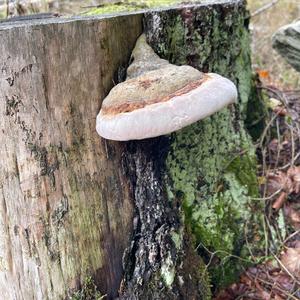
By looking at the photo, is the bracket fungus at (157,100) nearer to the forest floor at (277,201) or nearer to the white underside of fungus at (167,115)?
the white underside of fungus at (167,115)

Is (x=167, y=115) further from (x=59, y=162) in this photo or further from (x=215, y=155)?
(x=215, y=155)

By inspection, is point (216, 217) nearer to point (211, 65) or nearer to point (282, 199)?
point (282, 199)

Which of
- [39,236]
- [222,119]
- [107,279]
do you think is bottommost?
[107,279]

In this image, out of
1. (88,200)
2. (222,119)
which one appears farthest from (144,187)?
(222,119)

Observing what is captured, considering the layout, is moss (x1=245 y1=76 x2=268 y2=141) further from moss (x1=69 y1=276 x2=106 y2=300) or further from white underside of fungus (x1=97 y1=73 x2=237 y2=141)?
moss (x1=69 y1=276 x2=106 y2=300)

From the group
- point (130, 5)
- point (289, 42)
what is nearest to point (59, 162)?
point (130, 5)

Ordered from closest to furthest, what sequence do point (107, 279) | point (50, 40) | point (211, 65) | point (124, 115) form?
1. point (124, 115)
2. point (50, 40)
3. point (107, 279)
4. point (211, 65)
